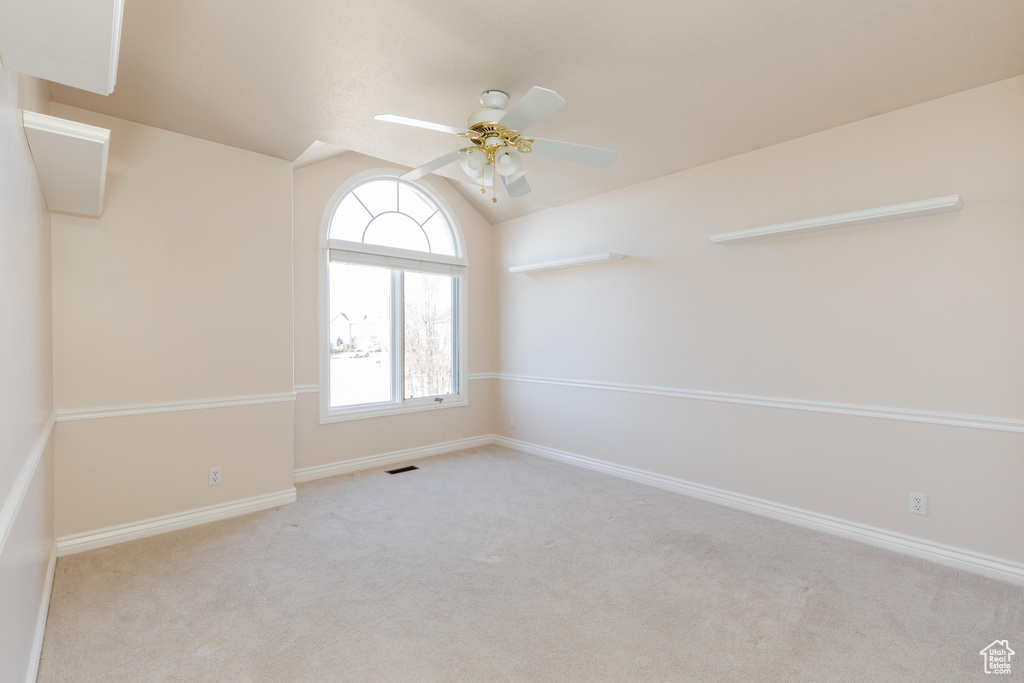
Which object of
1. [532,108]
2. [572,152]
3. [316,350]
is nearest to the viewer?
[532,108]

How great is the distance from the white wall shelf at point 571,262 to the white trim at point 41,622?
3.89 m

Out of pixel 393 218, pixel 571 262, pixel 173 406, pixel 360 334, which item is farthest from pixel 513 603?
pixel 393 218

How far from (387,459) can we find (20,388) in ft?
10.7

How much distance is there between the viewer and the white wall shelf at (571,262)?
13.7ft

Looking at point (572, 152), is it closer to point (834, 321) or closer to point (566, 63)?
point (566, 63)

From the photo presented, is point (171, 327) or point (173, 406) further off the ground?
point (171, 327)

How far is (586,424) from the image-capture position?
15.1 ft

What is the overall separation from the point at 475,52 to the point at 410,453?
142 inches

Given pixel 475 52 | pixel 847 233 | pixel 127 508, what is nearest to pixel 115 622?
pixel 127 508

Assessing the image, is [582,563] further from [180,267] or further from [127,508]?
[180,267]

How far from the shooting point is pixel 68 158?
6.51 feet

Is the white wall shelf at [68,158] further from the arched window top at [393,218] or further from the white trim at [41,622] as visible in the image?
the arched window top at [393,218]

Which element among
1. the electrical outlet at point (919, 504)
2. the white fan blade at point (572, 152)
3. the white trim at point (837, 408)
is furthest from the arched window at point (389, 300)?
the electrical outlet at point (919, 504)

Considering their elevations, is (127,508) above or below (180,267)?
below
